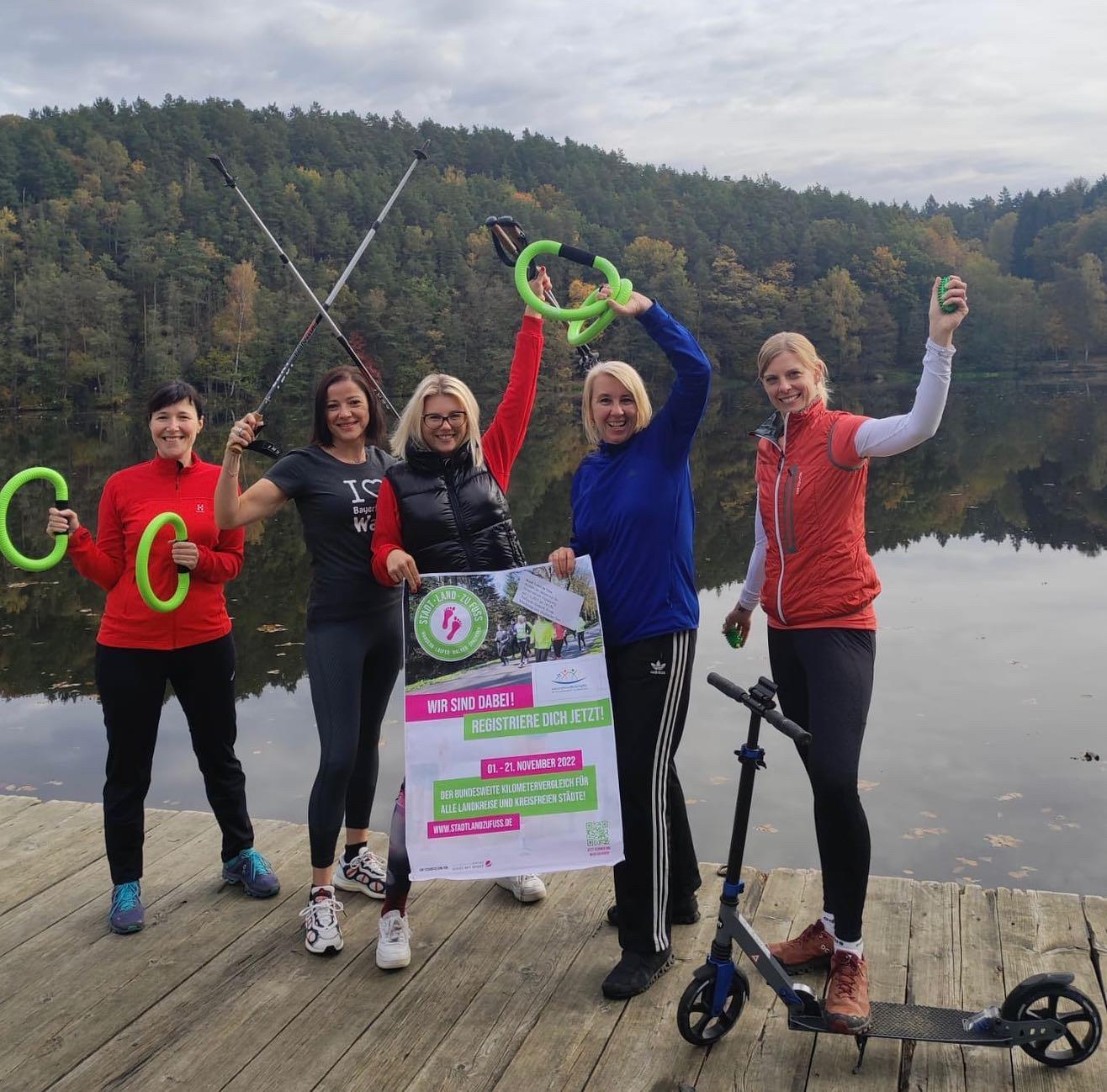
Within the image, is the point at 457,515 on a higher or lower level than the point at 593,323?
lower

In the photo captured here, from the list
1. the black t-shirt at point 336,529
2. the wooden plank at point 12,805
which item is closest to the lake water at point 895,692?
the wooden plank at point 12,805

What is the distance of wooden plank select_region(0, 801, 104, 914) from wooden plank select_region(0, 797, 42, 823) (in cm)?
4

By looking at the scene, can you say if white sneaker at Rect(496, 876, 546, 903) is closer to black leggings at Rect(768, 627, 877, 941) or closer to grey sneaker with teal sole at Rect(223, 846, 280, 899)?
grey sneaker with teal sole at Rect(223, 846, 280, 899)

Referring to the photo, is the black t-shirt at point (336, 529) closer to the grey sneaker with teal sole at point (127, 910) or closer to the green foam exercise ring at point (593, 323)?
the green foam exercise ring at point (593, 323)

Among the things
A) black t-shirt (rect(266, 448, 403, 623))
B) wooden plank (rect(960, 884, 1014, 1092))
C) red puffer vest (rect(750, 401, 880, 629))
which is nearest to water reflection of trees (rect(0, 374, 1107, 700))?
black t-shirt (rect(266, 448, 403, 623))

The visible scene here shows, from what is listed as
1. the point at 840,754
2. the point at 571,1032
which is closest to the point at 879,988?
the point at 840,754

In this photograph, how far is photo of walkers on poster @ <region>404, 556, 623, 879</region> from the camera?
3195 millimetres

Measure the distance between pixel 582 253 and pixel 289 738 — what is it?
5.32 meters

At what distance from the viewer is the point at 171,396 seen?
383cm

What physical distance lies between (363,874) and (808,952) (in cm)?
166

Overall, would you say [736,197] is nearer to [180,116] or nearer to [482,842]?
[180,116]

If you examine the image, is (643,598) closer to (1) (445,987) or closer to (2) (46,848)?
(1) (445,987)

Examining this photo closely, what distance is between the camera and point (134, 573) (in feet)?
12.3

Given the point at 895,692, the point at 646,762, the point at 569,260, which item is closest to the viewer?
the point at 646,762
